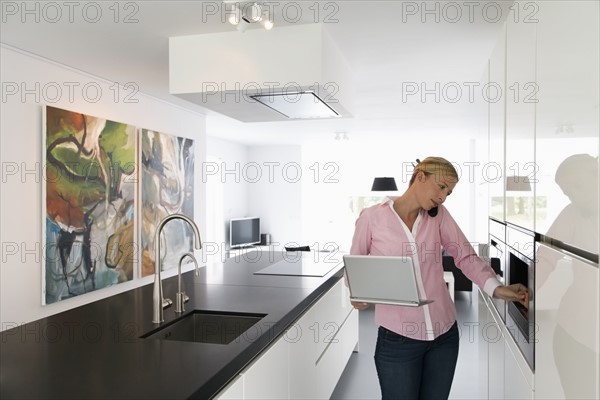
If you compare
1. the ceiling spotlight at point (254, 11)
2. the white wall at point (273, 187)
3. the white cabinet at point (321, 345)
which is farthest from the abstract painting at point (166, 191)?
the white wall at point (273, 187)

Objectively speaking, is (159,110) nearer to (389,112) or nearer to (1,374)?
(389,112)

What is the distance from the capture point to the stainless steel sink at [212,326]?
1.85 meters

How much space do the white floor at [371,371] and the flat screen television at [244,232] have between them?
3.74 meters

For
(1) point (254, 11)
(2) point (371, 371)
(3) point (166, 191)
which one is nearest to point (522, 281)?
(1) point (254, 11)

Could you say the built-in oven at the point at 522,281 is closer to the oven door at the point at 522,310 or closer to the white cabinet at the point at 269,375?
the oven door at the point at 522,310

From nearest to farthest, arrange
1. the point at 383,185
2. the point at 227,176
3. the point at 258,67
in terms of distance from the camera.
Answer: the point at 258,67
the point at 383,185
the point at 227,176

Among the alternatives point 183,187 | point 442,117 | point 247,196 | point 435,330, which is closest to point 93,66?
point 183,187

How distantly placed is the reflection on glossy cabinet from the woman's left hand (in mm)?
226

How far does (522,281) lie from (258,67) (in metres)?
1.69

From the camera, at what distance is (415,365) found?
1.82m

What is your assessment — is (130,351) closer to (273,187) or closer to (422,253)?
(422,253)

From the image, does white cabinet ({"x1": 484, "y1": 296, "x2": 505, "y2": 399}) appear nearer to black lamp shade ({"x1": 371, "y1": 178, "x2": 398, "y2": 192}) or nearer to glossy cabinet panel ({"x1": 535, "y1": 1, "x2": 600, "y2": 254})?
glossy cabinet panel ({"x1": 535, "y1": 1, "x2": 600, "y2": 254})

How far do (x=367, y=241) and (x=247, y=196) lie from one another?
24.3 ft

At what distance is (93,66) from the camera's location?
3270 mm
